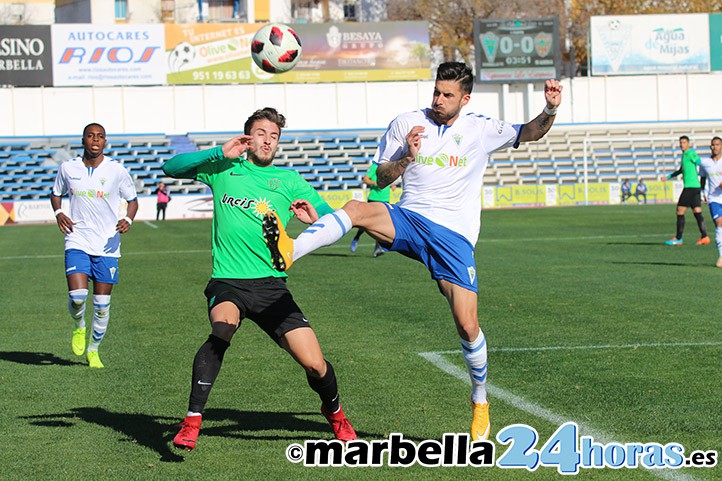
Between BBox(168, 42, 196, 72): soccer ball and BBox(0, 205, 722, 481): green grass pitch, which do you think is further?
BBox(168, 42, 196, 72): soccer ball

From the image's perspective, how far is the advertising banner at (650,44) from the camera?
5866 centimetres

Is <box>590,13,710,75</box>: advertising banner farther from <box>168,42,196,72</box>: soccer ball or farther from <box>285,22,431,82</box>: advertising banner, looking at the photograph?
<box>168,42,196,72</box>: soccer ball

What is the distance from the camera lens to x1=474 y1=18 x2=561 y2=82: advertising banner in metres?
55.3

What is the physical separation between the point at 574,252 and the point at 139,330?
480 inches

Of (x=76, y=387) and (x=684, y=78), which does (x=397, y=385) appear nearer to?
(x=76, y=387)

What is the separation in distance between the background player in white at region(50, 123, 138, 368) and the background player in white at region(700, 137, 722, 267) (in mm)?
11905

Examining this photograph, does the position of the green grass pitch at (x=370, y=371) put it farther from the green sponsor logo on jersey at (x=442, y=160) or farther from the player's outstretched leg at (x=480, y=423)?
the green sponsor logo on jersey at (x=442, y=160)

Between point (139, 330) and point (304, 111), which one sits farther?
point (304, 111)

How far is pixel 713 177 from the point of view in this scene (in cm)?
1961

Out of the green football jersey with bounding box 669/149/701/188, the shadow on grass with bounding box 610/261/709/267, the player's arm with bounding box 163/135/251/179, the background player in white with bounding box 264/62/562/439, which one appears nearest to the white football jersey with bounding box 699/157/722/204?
the shadow on grass with bounding box 610/261/709/267

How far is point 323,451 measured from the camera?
6.67m

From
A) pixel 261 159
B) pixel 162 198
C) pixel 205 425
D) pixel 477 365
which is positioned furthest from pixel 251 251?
pixel 162 198

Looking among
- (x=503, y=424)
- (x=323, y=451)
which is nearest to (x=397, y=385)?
(x=503, y=424)

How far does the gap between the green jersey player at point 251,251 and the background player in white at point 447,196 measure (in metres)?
0.36
